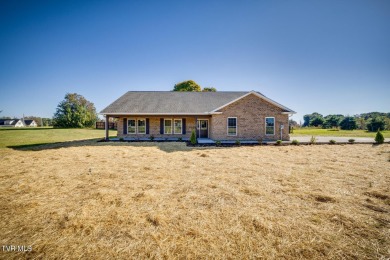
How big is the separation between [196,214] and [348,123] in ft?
176

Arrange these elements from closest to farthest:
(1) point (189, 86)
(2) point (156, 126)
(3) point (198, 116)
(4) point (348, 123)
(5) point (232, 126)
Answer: (5) point (232, 126), (2) point (156, 126), (3) point (198, 116), (4) point (348, 123), (1) point (189, 86)

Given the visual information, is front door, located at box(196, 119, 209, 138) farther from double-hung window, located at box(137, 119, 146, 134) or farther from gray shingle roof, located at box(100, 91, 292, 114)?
double-hung window, located at box(137, 119, 146, 134)

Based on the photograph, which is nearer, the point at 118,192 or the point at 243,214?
the point at 243,214

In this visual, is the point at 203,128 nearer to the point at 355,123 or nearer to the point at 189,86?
the point at 189,86

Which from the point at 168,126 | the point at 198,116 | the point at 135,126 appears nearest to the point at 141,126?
the point at 135,126

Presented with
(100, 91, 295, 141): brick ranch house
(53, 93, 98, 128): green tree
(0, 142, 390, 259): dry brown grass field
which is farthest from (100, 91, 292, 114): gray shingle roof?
(53, 93, 98, 128): green tree

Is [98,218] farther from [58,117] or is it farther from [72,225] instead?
[58,117]

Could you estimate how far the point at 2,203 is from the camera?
4.52 metres

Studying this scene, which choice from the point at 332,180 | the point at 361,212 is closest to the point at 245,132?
the point at 332,180

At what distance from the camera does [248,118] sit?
17672 millimetres

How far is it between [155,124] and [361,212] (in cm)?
1799

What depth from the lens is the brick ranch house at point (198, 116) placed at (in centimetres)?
1761

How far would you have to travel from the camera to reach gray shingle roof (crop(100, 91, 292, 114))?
61.8 feet

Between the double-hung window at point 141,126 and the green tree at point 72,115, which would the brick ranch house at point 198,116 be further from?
the green tree at point 72,115
